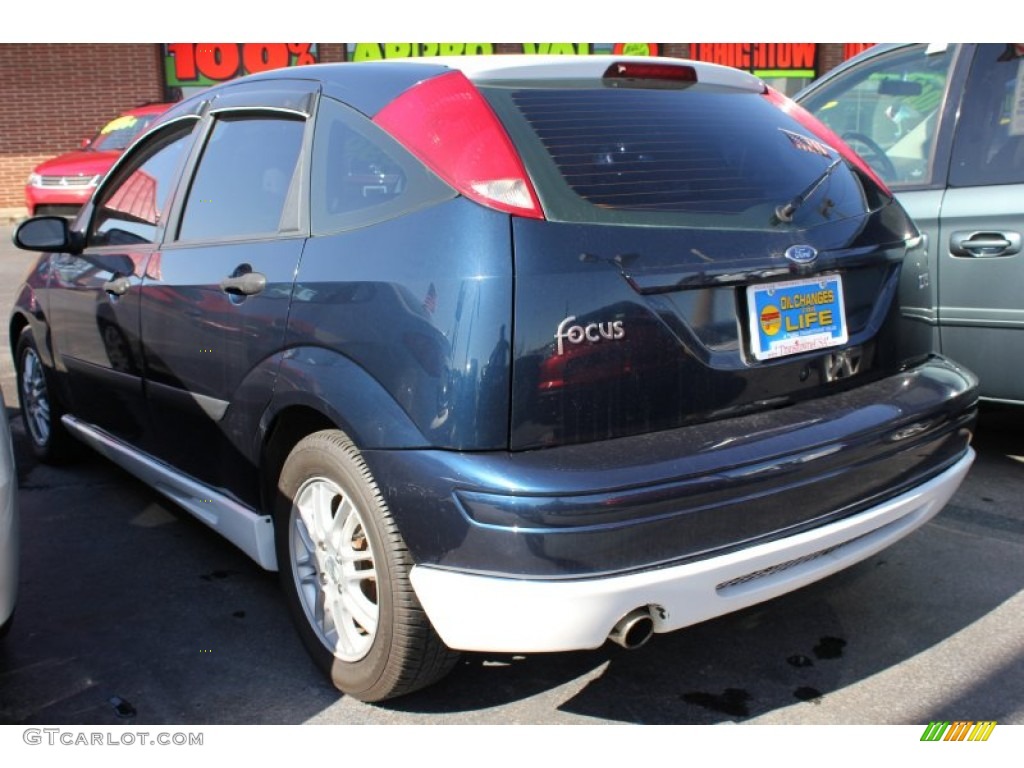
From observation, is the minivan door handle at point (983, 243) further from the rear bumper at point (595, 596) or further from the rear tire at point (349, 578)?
the rear tire at point (349, 578)

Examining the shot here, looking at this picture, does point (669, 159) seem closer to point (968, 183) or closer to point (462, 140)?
point (462, 140)

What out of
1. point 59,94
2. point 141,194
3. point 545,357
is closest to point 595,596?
point 545,357

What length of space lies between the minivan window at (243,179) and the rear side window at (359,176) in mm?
164

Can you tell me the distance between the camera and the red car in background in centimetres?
1360

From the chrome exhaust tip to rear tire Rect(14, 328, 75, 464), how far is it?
3.33 m

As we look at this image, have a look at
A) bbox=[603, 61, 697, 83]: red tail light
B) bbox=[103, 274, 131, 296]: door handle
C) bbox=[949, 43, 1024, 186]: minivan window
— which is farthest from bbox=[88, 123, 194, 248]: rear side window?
bbox=[949, 43, 1024, 186]: minivan window

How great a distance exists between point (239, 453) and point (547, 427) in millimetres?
1242

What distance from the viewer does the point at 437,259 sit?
2424 mm

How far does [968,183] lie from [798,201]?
6.23 ft

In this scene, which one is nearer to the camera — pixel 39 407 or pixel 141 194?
pixel 141 194

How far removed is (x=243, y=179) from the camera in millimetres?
3322

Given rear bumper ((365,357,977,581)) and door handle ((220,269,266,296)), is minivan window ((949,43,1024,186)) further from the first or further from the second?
door handle ((220,269,266,296))
